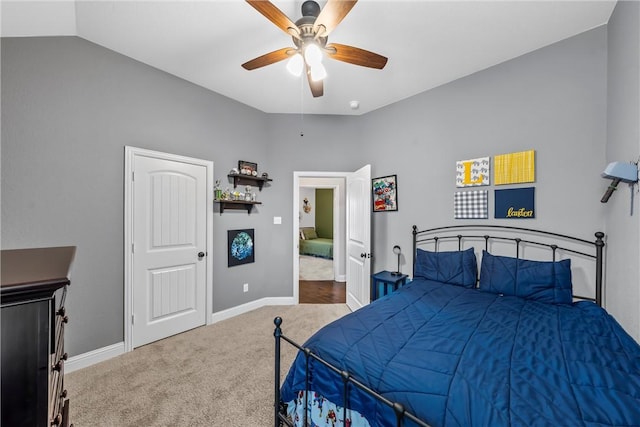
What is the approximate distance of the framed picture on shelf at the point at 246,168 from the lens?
3629 millimetres

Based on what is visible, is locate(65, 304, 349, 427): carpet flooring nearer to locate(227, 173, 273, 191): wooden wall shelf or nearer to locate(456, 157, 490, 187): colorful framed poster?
locate(227, 173, 273, 191): wooden wall shelf

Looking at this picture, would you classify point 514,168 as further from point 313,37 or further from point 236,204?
point 236,204

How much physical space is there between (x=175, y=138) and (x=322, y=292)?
3233mm

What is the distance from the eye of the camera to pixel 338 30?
2213mm

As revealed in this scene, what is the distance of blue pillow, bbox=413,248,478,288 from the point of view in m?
2.59

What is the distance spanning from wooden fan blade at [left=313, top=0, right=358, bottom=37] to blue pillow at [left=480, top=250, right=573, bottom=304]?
2.33m

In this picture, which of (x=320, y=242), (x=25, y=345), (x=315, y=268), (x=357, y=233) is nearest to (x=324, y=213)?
(x=320, y=242)

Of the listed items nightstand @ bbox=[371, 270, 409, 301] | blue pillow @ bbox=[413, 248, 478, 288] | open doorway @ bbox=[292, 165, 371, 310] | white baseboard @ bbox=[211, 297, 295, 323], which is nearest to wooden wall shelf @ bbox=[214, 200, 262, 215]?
open doorway @ bbox=[292, 165, 371, 310]

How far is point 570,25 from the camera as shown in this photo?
7.09 ft

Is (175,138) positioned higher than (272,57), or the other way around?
(272,57)

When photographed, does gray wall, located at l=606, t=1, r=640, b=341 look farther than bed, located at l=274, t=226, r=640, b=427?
Yes

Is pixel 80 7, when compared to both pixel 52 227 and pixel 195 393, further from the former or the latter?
pixel 195 393

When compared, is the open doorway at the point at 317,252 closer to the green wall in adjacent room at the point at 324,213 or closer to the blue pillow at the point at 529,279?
the green wall in adjacent room at the point at 324,213

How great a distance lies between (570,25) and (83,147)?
422 cm
